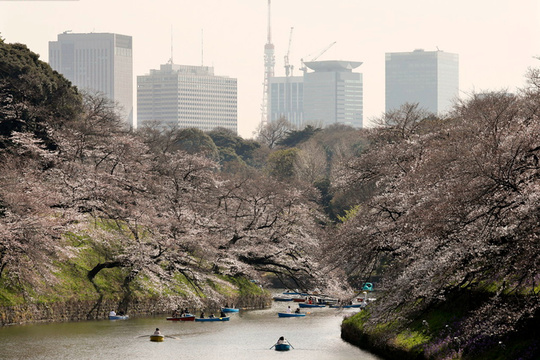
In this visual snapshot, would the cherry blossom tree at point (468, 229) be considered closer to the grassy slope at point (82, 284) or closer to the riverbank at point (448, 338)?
the riverbank at point (448, 338)

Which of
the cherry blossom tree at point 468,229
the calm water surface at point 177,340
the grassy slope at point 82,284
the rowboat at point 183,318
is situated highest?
the cherry blossom tree at point 468,229

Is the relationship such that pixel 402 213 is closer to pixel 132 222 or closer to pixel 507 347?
pixel 507 347

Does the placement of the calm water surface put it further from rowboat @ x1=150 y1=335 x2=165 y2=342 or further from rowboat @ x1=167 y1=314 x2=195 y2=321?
rowboat @ x1=167 y1=314 x2=195 y2=321

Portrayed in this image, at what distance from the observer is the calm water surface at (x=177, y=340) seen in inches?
1407

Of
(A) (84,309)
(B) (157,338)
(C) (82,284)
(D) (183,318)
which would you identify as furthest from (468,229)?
(C) (82,284)

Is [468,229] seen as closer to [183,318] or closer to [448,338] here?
[448,338]

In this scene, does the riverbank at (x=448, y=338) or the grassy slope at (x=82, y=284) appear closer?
the riverbank at (x=448, y=338)

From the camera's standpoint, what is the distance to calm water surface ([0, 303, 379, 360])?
117 feet

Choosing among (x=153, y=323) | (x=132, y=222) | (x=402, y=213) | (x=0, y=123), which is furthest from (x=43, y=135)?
(x=402, y=213)

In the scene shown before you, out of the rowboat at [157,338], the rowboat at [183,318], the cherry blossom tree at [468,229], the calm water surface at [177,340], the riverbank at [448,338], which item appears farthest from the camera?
the rowboat at [183,318]

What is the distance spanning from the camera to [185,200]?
64.0 metres

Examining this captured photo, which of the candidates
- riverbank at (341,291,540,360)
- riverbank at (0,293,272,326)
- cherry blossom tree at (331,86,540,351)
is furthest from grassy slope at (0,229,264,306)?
riverbank at (341,291,540,360)

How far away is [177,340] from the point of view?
40.9m

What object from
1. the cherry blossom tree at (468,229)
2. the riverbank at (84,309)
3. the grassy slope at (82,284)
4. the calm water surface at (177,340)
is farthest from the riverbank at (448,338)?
the grassy slope at (82,284)
